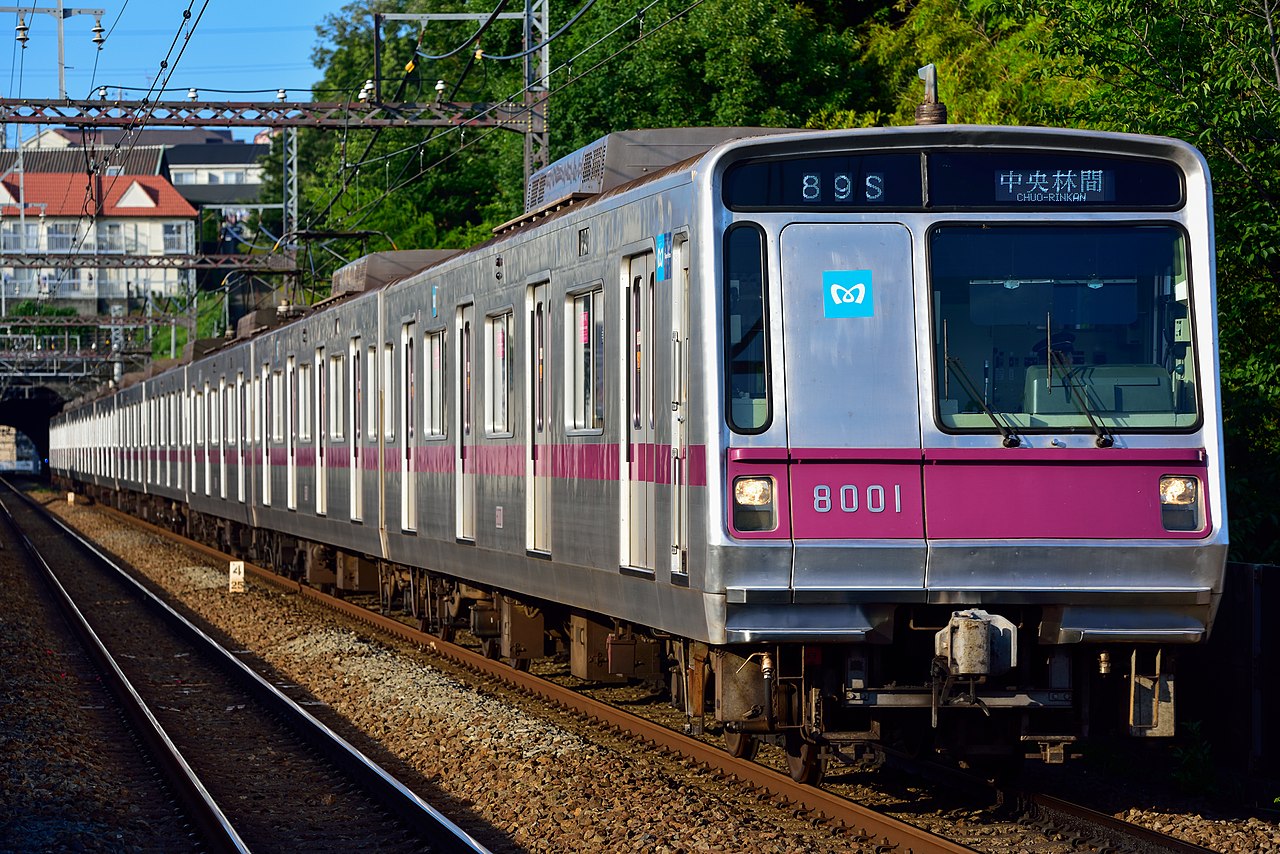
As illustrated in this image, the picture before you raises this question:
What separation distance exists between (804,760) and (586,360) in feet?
8.20

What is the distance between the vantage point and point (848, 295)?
7.51 m

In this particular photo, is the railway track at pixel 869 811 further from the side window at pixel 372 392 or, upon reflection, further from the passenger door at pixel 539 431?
the side window at pixel 372 392

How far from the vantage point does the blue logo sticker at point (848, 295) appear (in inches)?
295

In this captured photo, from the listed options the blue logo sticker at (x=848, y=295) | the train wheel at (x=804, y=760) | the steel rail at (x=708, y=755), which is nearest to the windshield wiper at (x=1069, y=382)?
the blue logo sticker at (x=848, y=295)

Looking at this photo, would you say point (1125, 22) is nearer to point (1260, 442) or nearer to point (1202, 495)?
point (1260, 442)

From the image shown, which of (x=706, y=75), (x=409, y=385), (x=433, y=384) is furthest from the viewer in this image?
(x=706, y=75)

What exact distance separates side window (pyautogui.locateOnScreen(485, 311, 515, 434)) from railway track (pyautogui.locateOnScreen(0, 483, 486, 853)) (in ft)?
7.28

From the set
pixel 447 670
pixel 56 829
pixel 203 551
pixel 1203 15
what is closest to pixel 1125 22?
pixel 1203 15

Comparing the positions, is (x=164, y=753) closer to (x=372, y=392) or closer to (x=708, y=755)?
(x=708, y=755)

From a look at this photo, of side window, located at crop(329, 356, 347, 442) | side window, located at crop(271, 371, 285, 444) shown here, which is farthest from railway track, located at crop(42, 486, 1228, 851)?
side window, located at crop(271, 371, 285, 444)

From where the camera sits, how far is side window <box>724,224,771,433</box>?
7.45 m

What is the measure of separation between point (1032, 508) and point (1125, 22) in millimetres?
5600

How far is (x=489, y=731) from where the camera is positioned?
1053 centimetres

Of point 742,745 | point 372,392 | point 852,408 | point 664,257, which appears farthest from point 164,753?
point 372,392
